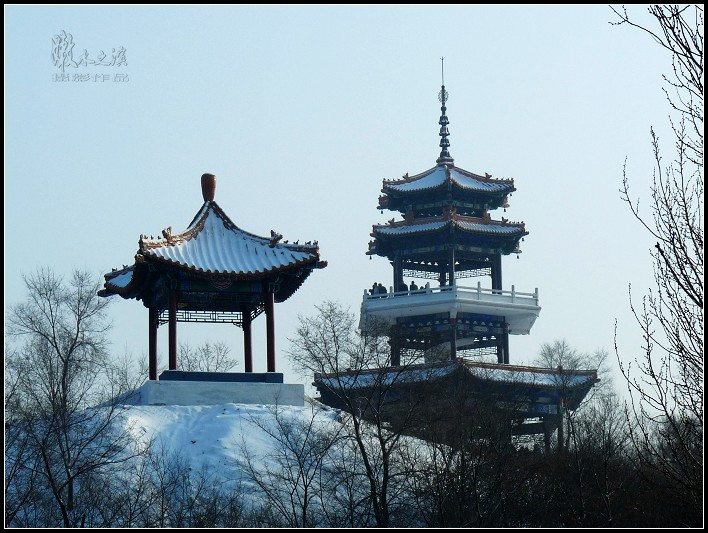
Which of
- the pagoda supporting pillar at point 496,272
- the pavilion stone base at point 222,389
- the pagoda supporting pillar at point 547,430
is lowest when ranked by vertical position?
the pagoda supporting pillar at point 547,430

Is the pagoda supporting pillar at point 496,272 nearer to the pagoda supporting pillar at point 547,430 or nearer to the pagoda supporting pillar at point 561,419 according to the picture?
the pagoda supporting pillar at point 561,419

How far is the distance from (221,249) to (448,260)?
20203 mm

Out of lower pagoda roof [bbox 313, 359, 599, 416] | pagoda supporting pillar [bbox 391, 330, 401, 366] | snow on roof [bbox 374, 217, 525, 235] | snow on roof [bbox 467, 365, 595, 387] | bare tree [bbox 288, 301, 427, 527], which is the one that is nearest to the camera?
bare tree [bbox 288, 301, 427, 527]

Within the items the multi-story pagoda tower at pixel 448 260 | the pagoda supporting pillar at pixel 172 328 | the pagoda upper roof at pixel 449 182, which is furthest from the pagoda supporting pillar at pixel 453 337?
the pagoda supporting pillar at pixel 172 328

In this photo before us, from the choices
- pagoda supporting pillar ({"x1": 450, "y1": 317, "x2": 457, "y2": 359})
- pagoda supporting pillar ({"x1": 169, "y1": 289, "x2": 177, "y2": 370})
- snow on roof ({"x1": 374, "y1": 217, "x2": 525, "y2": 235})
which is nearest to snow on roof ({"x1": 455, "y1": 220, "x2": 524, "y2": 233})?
snow on roof ({"x1": 374, "y1": 217, "x2": 525, "y2": 235})

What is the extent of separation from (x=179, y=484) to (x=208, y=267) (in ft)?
28.5

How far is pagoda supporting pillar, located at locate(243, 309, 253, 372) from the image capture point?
3681cm

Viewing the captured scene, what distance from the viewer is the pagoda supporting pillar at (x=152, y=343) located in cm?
3584

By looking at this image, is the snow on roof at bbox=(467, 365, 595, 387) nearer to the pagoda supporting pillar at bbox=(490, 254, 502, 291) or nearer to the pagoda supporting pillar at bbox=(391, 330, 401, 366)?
the pagoda supporting pillar at bbox=(391, 330, 401, 366)

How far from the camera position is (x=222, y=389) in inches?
1391

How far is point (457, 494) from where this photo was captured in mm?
24672

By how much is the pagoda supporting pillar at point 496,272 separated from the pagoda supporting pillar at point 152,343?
804 inches

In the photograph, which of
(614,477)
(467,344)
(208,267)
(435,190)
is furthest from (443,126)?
(614,477)

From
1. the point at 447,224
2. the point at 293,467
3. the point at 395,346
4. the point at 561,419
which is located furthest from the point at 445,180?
the point at 293,467
